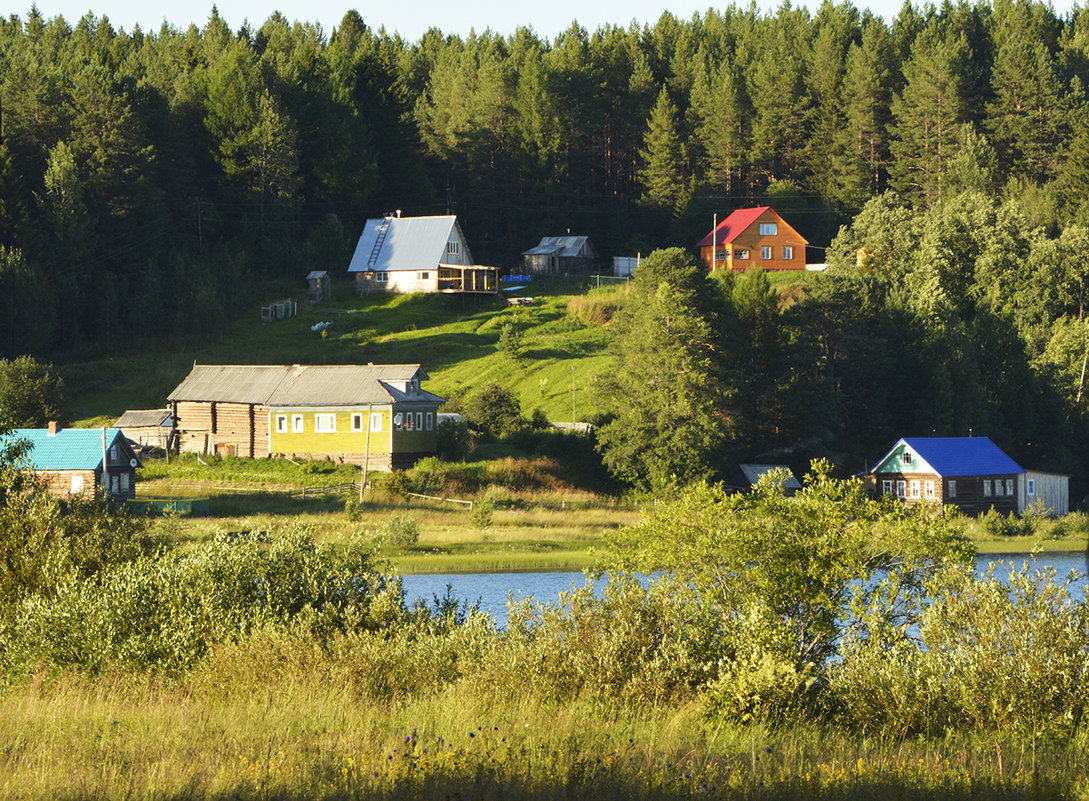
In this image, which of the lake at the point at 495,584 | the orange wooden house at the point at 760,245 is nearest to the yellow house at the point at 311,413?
the lake at the point at 495,584

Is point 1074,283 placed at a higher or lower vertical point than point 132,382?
higher

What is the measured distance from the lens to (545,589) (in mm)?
35875

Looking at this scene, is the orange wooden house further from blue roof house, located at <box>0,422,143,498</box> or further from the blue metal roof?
blue roof house, located at <box>0,422,143,498</box>

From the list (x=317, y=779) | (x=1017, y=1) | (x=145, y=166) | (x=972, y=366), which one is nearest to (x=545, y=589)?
(x=317, y=779)

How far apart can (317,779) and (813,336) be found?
59069 mm

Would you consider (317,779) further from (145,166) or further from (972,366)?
(145,166)

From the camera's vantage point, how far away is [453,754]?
10.7 meters

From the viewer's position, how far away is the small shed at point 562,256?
96.6 meters

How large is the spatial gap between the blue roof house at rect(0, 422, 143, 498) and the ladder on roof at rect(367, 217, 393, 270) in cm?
3894

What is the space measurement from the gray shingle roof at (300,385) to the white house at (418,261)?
24.5m

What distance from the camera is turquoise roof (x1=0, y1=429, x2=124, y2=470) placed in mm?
50438

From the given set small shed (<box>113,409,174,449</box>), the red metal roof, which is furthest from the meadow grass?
the red metal roof

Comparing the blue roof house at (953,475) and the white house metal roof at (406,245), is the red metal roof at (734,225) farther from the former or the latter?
the blue roof house at (953,475)

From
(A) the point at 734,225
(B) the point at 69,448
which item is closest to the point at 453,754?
(B) the point at 69,448
